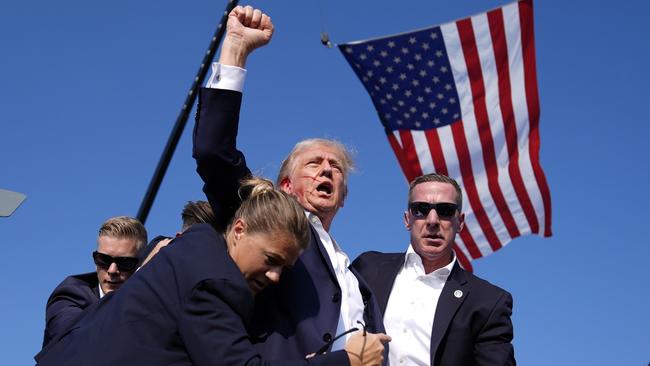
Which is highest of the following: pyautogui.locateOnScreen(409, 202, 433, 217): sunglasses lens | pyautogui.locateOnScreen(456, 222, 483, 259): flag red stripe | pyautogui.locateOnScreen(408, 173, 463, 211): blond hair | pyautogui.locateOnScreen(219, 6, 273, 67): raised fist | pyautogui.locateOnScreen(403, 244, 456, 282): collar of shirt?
pyautogui.locateOnScreen(219, 6, 273, 67): raised fist

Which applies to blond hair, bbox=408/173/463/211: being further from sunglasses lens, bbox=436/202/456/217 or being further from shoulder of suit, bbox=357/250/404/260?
shoulder of suit, bbox=357/250/404/260

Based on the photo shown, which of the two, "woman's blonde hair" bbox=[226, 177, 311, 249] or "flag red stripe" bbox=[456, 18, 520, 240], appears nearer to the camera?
"woman's blonde hair" bbox=[226, 177, 311, 249]

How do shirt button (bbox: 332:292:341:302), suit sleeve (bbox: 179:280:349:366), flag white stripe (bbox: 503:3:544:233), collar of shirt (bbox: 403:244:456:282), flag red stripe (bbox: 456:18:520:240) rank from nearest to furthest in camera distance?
suit sleeve (bbox: 179:280:349:366)
shirt button (bbox: 332:292:341:302)
collar of shirt (bbox: 403:244:456:282)
flag red stripe (bbox: 456:18:520:240)
flag white stripe (bbox: 503:3:544:233)

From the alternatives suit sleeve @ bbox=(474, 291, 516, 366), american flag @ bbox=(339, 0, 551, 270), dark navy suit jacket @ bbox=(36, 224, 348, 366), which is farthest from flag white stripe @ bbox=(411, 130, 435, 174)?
dark navy suit jacket @ bbox=(36, 224, 348, 366)

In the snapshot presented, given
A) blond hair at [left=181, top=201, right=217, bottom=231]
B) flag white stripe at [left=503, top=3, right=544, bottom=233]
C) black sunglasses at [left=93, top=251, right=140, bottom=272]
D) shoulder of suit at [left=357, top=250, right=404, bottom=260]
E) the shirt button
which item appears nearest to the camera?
the shirt button

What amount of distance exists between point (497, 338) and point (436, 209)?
2.84ft

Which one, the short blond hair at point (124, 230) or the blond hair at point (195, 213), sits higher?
the blond hair at point (195, 213)

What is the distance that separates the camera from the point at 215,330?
2.85 meters

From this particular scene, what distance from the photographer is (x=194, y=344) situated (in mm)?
2850

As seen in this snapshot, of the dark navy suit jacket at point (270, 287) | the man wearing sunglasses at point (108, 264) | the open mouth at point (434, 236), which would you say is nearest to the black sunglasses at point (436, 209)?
the open mouth at point (434, 236)

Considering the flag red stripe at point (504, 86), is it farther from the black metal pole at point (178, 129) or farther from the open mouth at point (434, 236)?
the open mouth at point (434, 236)

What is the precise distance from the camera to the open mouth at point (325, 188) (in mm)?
4133

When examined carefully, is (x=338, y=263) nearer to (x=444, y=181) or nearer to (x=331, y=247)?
(x=331, y=247)

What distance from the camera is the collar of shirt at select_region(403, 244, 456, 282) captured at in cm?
498
